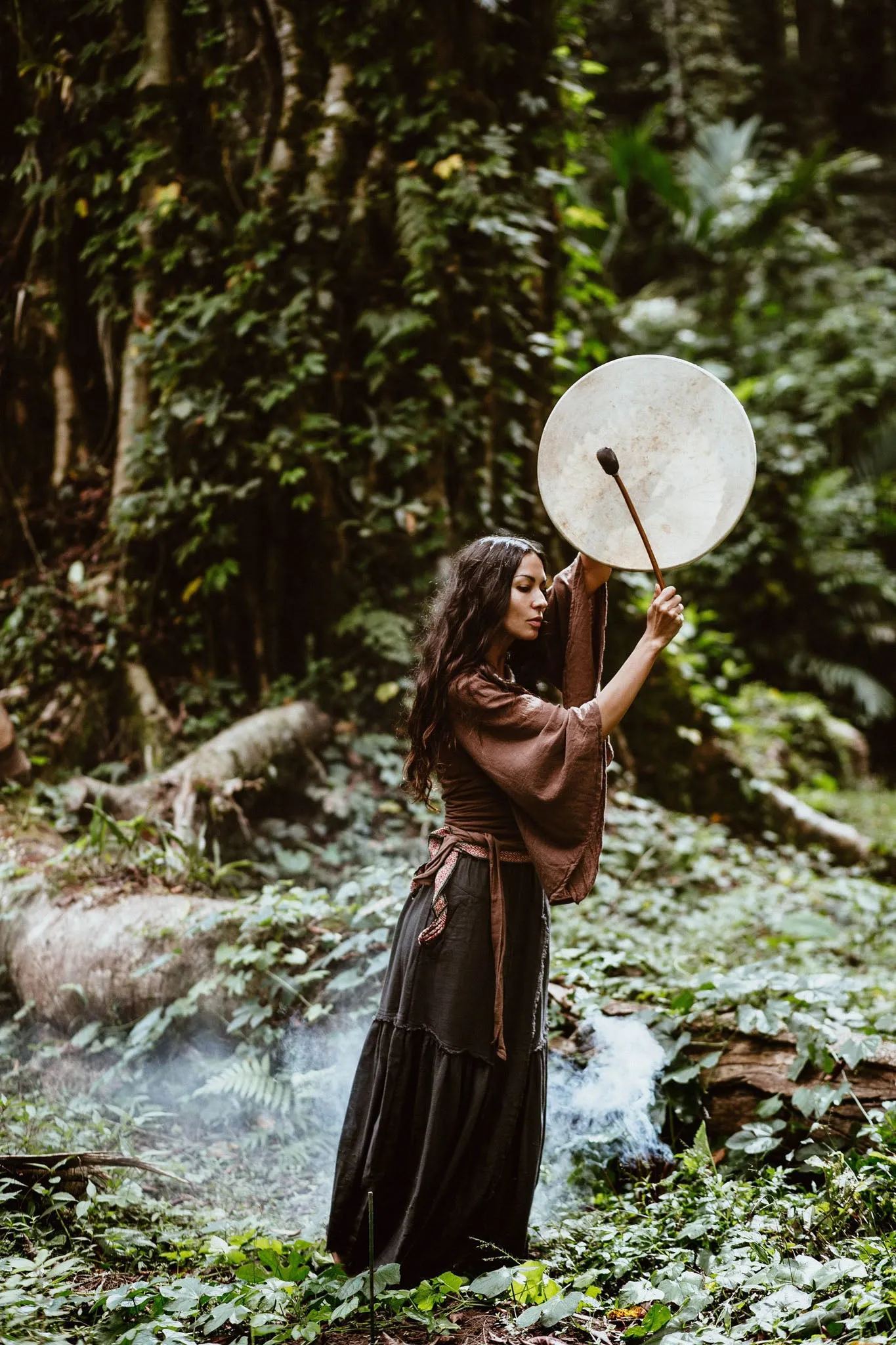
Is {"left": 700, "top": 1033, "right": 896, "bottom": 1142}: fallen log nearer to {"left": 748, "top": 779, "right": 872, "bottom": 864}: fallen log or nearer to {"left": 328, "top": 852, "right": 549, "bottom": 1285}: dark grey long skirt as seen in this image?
{"left": 328, "top": 852, "right": 549, "bottom": 1285}: dark grey long skirt

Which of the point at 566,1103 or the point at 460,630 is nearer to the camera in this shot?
the point at 460,630

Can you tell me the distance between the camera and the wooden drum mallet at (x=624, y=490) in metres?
2.29

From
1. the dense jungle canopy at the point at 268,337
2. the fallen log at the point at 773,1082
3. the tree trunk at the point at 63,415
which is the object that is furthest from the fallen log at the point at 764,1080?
the tree trunk at the point at 63,415

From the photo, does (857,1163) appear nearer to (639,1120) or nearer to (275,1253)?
(639,1120)

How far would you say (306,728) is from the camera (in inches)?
202

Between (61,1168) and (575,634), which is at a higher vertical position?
(575,634)

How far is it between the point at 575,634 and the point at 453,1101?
120 centimetres

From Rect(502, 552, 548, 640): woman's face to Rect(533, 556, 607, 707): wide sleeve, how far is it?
0.12m

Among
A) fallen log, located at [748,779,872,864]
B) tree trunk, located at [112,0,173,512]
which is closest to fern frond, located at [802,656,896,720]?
fallen log, located at [748,779,872,864]

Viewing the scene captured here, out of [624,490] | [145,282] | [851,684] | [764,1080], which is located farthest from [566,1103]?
[851,684]

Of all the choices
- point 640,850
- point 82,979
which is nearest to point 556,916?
point 640,850

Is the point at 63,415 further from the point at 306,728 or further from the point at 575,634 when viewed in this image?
the point at 575,634

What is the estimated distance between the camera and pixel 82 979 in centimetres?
373

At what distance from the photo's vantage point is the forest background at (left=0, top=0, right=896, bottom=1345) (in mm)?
2479
